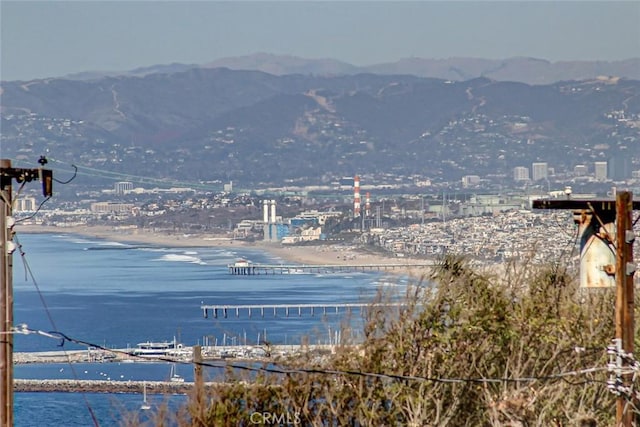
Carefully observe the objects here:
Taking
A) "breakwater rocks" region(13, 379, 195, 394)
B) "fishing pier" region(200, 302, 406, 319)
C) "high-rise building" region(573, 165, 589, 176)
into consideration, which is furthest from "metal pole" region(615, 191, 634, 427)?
"high-rise building" region(573, 165, 589, 176)

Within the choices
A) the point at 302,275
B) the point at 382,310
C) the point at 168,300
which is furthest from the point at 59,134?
the point at 382,310

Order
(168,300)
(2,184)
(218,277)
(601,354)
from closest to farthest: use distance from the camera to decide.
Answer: (2,184) → (601,354) → (168,300) → (218,277)

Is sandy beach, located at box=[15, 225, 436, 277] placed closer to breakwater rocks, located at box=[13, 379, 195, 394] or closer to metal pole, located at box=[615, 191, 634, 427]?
breakwater rocks, located at box=[13, 379, 195, 394]

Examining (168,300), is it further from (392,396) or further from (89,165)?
(89,165)

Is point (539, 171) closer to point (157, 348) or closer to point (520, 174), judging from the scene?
point (520, 174)

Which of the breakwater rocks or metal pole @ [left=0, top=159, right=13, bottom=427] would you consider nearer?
metal pole @ [left=0, top=159, right=13, bottom=427]
